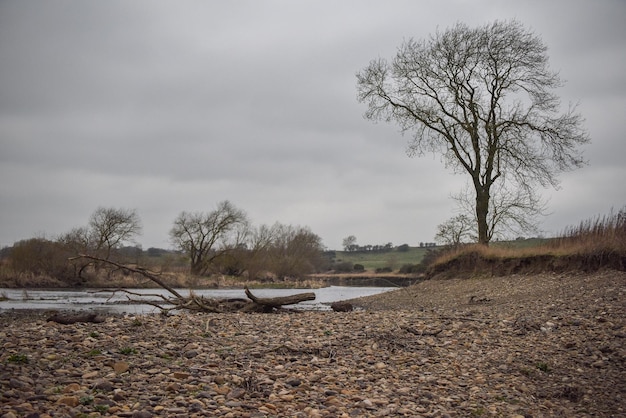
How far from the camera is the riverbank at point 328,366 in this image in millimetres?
5473

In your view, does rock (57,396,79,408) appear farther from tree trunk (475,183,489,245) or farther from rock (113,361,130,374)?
tree trunk (475,183,489,245)

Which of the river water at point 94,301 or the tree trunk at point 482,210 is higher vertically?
the tree trunk at point 482,210

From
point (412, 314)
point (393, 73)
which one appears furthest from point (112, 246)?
point (412, 314)

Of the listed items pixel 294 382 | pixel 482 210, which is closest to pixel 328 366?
pixel 294 382

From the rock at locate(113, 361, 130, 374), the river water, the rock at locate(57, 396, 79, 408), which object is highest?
the rock at locate(113, 361, 130, 374)

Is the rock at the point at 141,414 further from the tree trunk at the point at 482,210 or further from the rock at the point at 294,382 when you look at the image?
the tree trunk at the point at 482,210

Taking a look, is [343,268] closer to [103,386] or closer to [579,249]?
[579,249]

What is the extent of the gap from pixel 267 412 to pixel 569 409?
3.67 m

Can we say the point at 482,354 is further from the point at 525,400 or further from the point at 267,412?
the point at 267,412

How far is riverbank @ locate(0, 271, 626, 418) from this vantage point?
5.47 meters

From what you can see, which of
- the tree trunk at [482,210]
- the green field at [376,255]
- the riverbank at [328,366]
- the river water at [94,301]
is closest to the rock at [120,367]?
the riverbank at [328,366]

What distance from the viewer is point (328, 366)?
734 centimetres

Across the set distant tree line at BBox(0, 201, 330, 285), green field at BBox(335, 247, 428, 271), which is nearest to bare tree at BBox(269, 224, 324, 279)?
distant tree line at BBox(0, 201, 330, 285)

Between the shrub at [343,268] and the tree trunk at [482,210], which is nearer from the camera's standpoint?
the tree trunk at [482,210]
